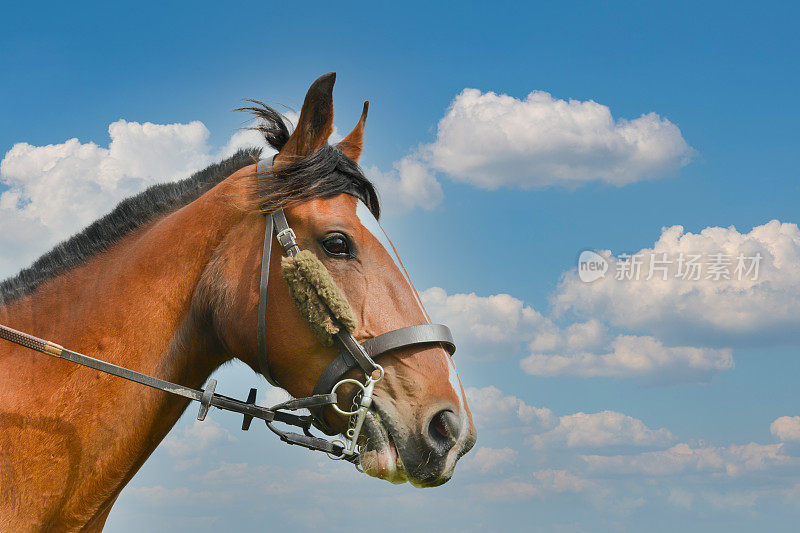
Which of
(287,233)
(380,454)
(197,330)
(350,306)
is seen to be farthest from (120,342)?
(380,454)

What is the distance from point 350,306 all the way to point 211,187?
5.31 ft

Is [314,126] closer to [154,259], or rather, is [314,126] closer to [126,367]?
[154,259]

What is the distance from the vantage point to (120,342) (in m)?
4.06

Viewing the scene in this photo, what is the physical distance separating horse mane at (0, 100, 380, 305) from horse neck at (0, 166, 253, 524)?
11 centimetres

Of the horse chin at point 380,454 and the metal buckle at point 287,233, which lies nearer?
the horse chin at point 380,454

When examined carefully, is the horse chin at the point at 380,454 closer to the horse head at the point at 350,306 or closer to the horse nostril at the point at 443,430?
the horse head at the point at 350,306

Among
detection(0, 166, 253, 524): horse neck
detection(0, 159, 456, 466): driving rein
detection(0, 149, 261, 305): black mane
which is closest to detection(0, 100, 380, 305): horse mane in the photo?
detection(0, 149, 261, 305): black mane

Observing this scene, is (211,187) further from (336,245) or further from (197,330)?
(336,245)

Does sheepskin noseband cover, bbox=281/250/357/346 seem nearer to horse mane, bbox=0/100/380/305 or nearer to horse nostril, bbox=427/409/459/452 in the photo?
horse mane, bbox=0/100/380/305

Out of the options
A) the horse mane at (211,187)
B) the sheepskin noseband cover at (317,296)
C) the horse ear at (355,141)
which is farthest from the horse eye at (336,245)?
the horse ear at (355,141)

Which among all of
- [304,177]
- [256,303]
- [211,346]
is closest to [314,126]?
[304,177]

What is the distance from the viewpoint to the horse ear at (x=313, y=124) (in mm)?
4180

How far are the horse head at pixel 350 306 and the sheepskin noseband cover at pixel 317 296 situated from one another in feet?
0.15

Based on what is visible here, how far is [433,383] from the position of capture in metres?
3.75
